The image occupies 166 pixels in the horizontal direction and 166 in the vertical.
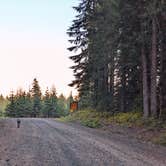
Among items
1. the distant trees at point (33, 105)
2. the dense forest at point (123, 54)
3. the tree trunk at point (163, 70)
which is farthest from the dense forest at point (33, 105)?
the tree trunk at point (163, 70)

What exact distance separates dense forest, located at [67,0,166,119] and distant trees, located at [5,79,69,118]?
1934 inches

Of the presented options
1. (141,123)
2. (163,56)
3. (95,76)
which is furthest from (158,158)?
(95,76)

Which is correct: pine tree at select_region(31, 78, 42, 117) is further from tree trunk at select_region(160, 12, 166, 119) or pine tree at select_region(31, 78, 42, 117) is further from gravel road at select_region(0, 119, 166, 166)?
gravel road at select_region(0, 119, 166, 166)

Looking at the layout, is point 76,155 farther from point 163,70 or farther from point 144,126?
point 163,70

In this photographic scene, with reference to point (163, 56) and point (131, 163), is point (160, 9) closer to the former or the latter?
point (163, 56)

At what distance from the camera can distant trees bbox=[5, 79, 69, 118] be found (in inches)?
3900

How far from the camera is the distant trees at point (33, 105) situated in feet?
325

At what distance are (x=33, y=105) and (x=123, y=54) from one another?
7629 cm

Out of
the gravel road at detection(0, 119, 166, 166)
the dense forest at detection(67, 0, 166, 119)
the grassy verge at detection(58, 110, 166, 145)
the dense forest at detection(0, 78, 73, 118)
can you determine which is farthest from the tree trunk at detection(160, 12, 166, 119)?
the dense forest at detection(0, 78, 73, 118)

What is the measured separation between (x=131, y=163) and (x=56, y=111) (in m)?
95.1

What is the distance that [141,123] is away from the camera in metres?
26.5

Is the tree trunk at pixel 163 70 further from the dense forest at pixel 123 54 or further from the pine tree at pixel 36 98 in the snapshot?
the pine tree at pixel 36 98

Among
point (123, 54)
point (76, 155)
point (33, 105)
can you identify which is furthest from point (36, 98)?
point (76, 155)

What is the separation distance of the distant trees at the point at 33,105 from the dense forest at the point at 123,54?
161ft
